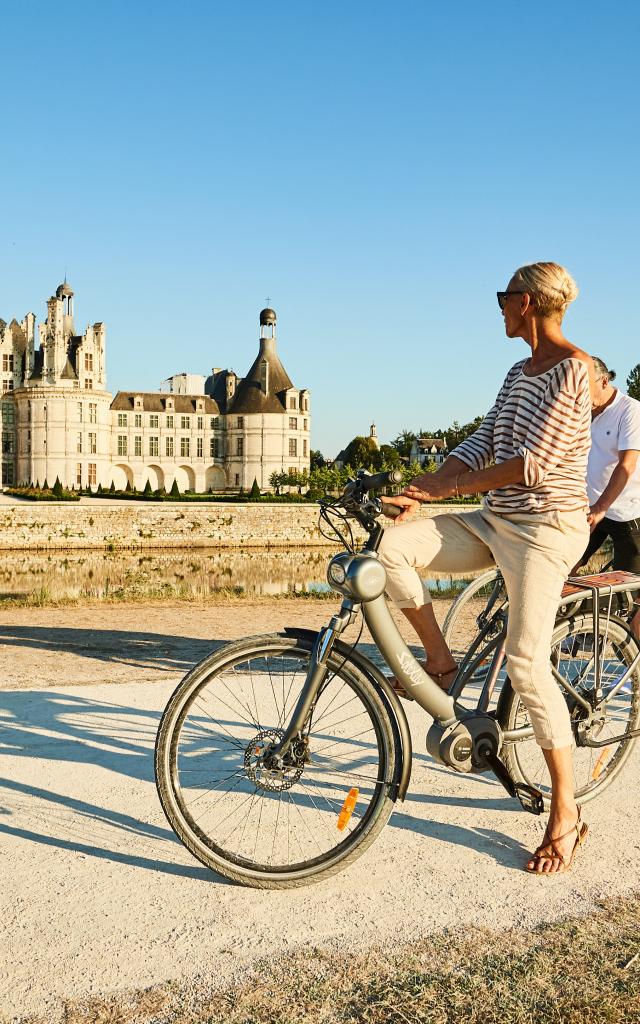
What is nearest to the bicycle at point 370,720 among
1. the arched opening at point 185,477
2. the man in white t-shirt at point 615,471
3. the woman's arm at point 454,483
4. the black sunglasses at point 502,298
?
the woman's arm at point 454,483

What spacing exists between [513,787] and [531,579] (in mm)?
723

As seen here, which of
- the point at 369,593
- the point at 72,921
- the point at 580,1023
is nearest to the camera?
the point at 580,1023

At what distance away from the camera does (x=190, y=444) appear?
257 ft

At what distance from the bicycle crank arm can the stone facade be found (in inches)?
2571

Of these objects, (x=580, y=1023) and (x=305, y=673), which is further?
(x=305, y=673)

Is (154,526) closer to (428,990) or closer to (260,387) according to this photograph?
(428,990)

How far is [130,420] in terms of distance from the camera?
249ft

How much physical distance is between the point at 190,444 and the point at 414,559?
7657 centimetres

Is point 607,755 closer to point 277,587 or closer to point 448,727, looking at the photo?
point 448,727

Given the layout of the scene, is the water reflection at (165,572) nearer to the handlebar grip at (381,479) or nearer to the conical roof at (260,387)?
the handlebar grip at (381,479)

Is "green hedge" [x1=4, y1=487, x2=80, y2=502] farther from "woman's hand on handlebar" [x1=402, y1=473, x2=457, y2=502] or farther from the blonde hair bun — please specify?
the blonde hair bun

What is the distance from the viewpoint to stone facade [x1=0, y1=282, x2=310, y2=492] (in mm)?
65688

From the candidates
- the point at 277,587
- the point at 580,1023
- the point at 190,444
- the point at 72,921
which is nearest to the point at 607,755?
the point at 580,1023

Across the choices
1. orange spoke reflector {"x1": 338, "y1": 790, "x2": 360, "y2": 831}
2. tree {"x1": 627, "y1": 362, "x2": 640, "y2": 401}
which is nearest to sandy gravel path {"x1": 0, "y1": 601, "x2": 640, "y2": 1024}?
orange spoke reflector {"x1": 338, "y1": 790, "x2": 360, "y2": 831}
